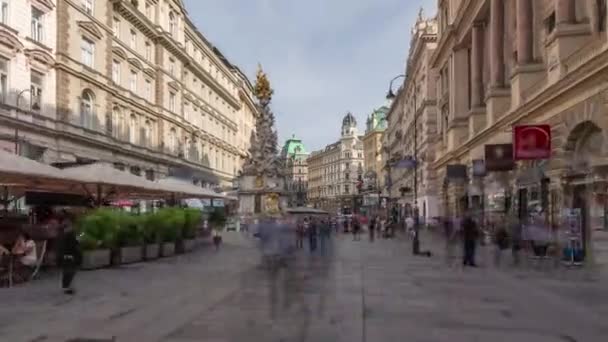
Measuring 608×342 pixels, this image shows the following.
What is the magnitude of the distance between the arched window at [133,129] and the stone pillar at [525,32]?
34.6m

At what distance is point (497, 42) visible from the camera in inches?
1361

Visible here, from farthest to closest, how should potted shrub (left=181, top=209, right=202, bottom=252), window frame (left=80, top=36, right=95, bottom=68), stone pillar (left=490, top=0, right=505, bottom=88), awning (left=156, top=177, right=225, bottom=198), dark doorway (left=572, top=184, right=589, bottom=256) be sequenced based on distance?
window frame (left=80, top=36, right=95, bottom=68) < stone pillar (left=490, top=0, right=505, bottom=88) < potted shrub (left=181, top=209, right=202, bottom=252) < awning (left=156, top=177, right=225, bottom=198) < dark doorway (left=572, top=184, right=589, bottom=256)

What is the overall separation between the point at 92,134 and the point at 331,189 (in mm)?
139396

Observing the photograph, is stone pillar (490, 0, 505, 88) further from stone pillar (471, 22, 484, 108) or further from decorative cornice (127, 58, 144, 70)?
decorative cornice (127, 58, 144, 70)

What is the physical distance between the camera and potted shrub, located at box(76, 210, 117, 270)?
18359 millimetres

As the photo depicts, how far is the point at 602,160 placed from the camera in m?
19.4

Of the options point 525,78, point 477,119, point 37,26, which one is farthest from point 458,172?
point 37,26

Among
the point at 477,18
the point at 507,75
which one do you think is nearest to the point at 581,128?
the point at 507,75

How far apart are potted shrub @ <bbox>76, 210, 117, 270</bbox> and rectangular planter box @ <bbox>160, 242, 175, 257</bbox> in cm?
439

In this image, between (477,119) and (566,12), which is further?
(477,119)

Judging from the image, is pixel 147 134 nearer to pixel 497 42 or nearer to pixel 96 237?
pixel 497 42

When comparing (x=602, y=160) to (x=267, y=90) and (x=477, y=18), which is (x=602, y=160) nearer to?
(x=477, y=18)

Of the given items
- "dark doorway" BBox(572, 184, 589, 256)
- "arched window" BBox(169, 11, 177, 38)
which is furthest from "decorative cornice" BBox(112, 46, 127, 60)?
"dark doorway" BBox(572, 184, 589, 256)

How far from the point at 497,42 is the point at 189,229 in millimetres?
18976
